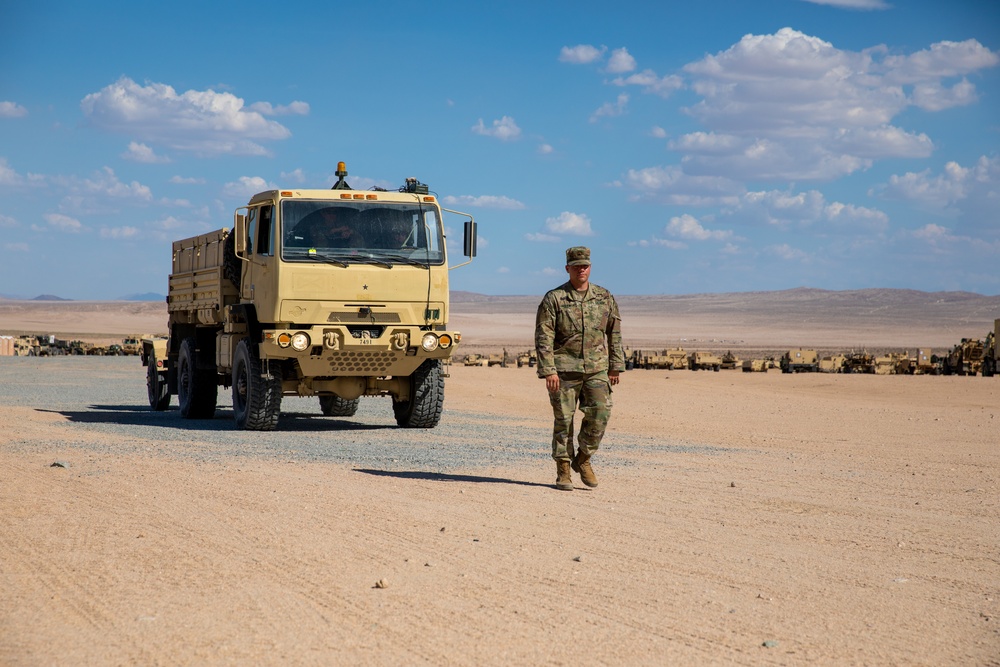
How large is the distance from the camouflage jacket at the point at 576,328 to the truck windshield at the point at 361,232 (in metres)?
5.76

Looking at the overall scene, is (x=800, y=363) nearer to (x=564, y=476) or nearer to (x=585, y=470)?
(x=585, y=470)

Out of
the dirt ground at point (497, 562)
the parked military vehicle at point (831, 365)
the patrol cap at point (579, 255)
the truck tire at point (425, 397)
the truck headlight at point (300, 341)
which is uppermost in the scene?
the patrol cap at point (579, 255)

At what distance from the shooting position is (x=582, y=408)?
36.8ft

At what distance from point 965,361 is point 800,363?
20.7ft

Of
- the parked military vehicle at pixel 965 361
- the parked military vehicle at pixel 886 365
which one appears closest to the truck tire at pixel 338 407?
A: the parked military vehicle at pixel 886 365

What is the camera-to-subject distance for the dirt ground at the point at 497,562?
5898mm

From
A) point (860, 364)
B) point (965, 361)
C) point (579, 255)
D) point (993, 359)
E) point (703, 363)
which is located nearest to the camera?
point (579, 255)

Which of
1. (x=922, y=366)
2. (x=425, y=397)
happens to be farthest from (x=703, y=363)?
(x=425, y=397)

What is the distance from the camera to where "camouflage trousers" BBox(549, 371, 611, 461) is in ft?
36.1

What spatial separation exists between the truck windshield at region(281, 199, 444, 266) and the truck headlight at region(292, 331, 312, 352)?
39.5 inches

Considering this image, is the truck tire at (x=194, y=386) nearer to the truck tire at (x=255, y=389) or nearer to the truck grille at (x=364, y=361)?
the truck tire at (x=255, y=389)

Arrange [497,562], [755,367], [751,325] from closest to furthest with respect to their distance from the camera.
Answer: [497,562] < [755,367] < [751,325]

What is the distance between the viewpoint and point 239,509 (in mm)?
9789

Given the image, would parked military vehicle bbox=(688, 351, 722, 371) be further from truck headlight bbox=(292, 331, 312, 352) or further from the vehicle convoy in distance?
truck headlight bbox=(292, 331, 312, 352)
